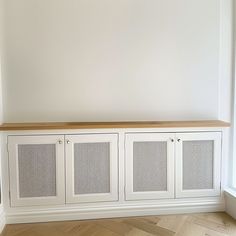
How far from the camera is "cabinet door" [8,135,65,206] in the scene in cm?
239

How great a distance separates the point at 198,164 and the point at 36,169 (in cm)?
147

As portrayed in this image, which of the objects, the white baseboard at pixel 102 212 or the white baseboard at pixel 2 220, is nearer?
the white baseboard at pixel 2 220

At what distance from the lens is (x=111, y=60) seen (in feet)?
8.78

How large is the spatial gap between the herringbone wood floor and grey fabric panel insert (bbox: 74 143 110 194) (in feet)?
0.99

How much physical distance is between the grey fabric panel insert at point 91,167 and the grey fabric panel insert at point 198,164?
730mm

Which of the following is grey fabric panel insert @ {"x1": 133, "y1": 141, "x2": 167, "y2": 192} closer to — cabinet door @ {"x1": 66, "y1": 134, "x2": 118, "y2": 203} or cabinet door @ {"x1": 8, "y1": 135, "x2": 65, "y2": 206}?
cabinet door @ {"x1": 66, "y1": 134, "x2": 118, "y2": 203}

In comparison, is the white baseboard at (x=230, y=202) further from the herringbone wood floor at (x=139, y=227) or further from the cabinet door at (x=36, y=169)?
the cabinet door at (x=36, y=169)

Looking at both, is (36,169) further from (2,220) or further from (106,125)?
(106,125)

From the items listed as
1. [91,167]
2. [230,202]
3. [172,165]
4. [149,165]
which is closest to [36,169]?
[91,167]

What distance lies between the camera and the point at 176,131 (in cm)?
255

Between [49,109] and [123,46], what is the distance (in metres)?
0.93

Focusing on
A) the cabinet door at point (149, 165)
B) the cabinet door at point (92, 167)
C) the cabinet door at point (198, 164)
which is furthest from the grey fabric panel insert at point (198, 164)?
the cabinet door at point (92, 167)

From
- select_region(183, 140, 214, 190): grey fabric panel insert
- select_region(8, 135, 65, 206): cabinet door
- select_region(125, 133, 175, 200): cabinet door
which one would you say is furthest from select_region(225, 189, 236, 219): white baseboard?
select_region(8, 135, 65, 206): cabinet door

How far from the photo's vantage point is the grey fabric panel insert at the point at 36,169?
2.40m
